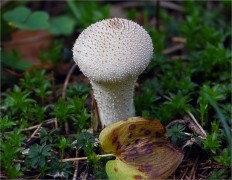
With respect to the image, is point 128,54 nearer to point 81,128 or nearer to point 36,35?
point 81,128

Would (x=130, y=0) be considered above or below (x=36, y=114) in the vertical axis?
above

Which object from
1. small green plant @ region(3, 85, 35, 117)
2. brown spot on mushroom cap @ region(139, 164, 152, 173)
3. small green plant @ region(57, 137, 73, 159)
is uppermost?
small green plant @ region(3, 85, 35, 117)

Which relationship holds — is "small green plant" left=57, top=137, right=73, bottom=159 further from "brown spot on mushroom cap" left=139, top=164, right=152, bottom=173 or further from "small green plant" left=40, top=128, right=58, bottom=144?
"brown spot on mushroom cap" left=139, top=164, right=152, bottom=173

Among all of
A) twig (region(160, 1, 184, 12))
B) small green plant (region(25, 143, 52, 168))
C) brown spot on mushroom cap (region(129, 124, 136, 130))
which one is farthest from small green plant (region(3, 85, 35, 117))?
twig (region(160, 1, 184, 12))

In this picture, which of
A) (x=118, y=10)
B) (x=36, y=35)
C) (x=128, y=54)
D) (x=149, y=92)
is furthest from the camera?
(x=118, y=10)

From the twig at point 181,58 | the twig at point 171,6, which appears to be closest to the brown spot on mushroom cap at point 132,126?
the twig at point 181,58

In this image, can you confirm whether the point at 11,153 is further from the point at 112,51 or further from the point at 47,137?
the point at 112,51

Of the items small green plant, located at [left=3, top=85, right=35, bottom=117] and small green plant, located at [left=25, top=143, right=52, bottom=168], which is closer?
small green plant, located at [left=25, top=143, right=52, bottom=168]

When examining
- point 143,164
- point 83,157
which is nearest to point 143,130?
point 143,164
